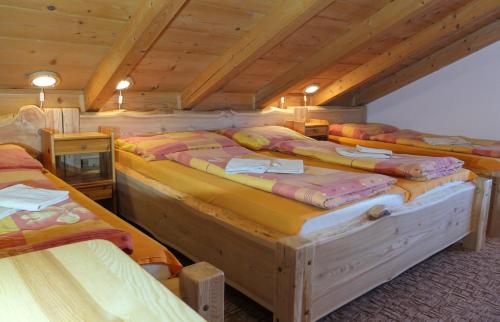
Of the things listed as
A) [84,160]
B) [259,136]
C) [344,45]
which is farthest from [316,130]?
[84,160]

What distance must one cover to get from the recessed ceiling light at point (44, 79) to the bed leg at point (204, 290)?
2.18 m

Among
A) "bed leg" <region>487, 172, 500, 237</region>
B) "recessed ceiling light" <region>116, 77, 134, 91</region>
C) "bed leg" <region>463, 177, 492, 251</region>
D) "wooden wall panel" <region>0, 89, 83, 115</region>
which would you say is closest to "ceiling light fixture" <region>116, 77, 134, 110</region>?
"recessed ceiling light" <region>116, 77, 134, 91</region>

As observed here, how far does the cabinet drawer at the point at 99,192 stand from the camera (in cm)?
279

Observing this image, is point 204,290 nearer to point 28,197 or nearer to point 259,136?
point 28,197

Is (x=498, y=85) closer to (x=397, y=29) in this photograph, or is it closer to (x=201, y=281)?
(x=397, y=29)

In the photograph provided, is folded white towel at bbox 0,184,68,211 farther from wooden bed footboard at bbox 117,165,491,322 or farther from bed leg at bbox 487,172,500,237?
bed leg at bbox 487,172,500,237

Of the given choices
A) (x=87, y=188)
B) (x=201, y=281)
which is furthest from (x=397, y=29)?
(x=201, y=281)

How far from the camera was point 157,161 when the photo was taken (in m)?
2.72

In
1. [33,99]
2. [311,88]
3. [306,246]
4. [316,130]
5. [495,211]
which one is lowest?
[495,211]

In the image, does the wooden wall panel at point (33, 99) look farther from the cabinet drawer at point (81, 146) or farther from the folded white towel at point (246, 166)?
the folded white towel at point (246, 166)

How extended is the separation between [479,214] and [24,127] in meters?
3.01

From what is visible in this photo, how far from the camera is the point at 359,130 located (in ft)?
13.9

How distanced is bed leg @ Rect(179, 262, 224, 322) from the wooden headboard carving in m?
2.28

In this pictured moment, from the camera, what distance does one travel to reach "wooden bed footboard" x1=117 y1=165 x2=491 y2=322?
155cm
